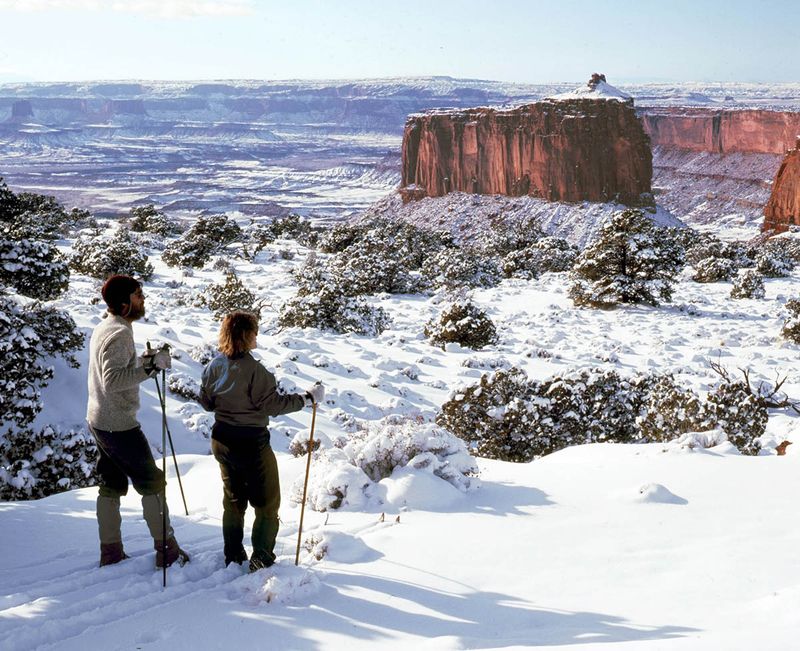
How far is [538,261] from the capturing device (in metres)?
34.1

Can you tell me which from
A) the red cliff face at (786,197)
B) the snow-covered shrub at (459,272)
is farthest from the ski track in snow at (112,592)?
the red cliff face at (786,197)

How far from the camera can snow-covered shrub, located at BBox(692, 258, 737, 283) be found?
28.6 meters

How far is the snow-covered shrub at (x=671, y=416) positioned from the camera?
915cm

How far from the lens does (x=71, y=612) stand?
146 inches

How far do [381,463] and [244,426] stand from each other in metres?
2.24

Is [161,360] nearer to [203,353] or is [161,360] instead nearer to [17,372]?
[17,372]

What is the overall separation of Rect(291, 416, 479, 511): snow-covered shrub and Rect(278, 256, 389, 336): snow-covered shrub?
11.4 metres

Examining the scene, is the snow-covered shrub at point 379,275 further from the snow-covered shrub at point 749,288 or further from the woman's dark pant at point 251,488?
the woman's dark pant at point 251,488

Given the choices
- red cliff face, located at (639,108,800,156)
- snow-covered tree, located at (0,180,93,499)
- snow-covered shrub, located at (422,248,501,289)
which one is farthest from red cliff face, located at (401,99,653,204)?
snow-covered tree, located at (0,180,93,499)

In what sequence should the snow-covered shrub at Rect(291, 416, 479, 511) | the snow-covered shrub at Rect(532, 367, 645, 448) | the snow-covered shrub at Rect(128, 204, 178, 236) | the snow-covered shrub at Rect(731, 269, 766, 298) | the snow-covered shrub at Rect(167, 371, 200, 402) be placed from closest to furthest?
the snow-covered shrub at Rect(291, 416, 479, 511), the snow-covered shrub at Rect(532, 367, 645, 448), the snow-covered shrub at Rect(167, 371, 200, 402), the snow-covered shrub at Rect(731, 269, 766, 298), the snow-covered shrub at Rect(128, 204, 178, 236)

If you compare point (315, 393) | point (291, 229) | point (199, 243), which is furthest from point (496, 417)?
point (291, 229)

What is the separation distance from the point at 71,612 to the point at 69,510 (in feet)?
7.53

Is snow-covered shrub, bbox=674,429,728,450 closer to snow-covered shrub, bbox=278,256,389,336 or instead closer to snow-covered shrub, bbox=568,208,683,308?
snow-covered shrub, bbox=278,256,389,336

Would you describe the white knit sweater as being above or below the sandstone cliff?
below
